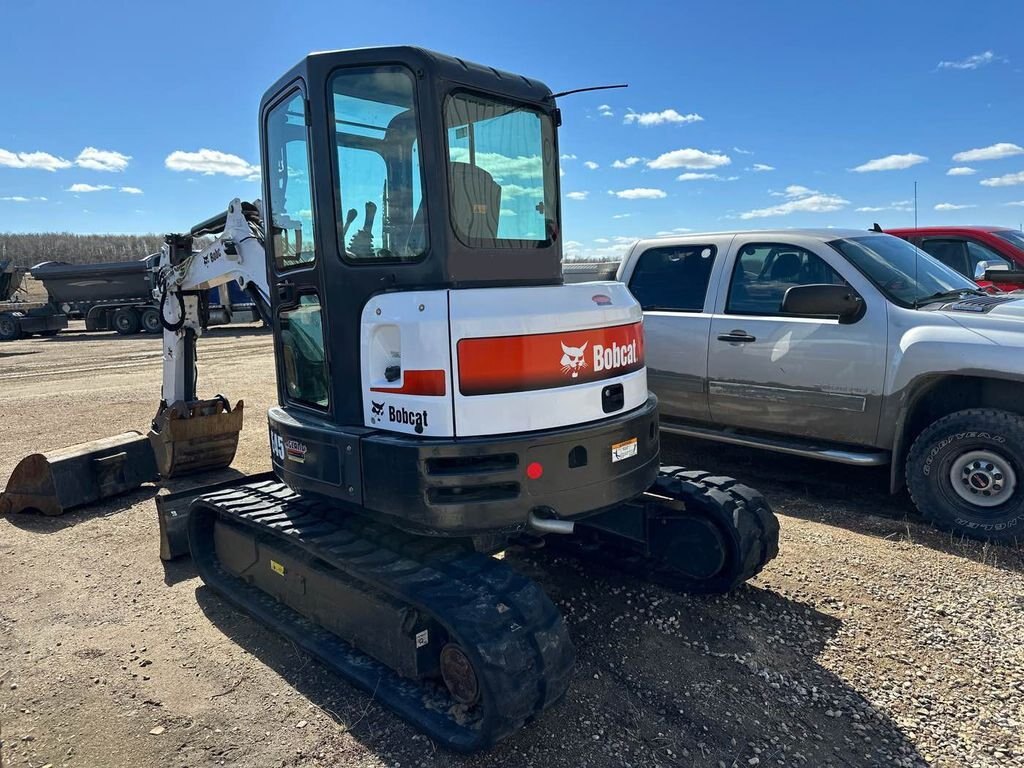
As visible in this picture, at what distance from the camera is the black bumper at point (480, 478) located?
3.11 metres

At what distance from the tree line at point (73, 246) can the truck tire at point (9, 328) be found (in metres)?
48.2

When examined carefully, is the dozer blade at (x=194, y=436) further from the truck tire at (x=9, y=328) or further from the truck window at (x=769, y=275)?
the truck tire at (x=9, y=328)

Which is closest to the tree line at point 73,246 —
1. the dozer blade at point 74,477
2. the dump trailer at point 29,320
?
the dump trailer at point 29,320

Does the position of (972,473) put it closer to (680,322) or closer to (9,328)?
(680,322)

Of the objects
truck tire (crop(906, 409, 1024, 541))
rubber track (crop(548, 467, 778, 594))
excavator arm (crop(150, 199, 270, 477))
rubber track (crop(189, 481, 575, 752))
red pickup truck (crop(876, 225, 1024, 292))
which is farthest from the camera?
red pickup truck (crop(876, 225, 1024, 292))

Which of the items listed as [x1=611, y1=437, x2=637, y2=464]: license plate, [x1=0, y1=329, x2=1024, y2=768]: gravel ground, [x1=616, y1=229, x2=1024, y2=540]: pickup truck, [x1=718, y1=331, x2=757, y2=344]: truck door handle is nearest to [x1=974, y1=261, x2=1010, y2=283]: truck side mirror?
[x1=616, y1=229, x2=1024, y2=540]: pickup truck

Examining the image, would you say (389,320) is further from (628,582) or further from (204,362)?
(204,362)

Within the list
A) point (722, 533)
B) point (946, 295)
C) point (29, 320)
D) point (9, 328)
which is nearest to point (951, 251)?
point (946, 295)

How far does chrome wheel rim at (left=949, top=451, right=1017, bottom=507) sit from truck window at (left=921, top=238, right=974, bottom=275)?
4464 mm

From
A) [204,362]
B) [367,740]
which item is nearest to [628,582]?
[367,740]

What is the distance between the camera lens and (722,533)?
4051 mm

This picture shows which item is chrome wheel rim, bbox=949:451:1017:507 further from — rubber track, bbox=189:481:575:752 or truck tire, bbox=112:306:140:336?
truck tire, bbox=112:306:140:336

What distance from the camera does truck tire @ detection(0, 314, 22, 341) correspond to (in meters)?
24.6

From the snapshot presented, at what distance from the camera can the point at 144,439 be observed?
659cm
